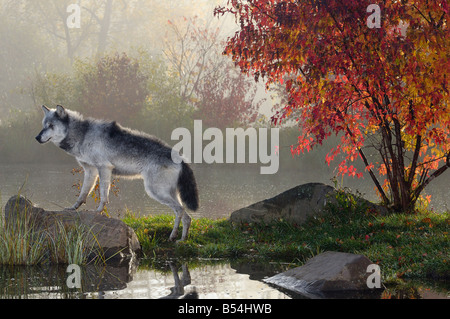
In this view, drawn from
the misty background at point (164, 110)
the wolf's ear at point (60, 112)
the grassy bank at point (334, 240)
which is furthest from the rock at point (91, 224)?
the misty background at point (164, 110)

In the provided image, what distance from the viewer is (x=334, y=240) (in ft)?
29.3

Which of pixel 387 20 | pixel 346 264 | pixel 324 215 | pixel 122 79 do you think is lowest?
pixel 346 264

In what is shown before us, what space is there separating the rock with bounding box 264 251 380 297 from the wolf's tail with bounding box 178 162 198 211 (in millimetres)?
2361

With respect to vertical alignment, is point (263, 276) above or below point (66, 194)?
below

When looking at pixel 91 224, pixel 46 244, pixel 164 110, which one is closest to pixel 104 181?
pixel 91 224

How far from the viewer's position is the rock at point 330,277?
6562mm

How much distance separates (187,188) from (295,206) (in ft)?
7.87

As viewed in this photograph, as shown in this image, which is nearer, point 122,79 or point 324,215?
point 324,215

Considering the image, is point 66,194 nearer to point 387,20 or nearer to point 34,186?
point 34,186

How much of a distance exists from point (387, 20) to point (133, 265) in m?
5.54

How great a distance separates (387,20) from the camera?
9070mm

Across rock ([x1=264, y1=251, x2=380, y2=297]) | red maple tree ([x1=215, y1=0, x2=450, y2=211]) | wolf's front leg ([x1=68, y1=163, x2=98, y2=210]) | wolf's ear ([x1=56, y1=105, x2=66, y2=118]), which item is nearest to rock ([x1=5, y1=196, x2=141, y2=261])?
wolf's front leg ([x1=68, y1=163, x2=98, y2=210])
